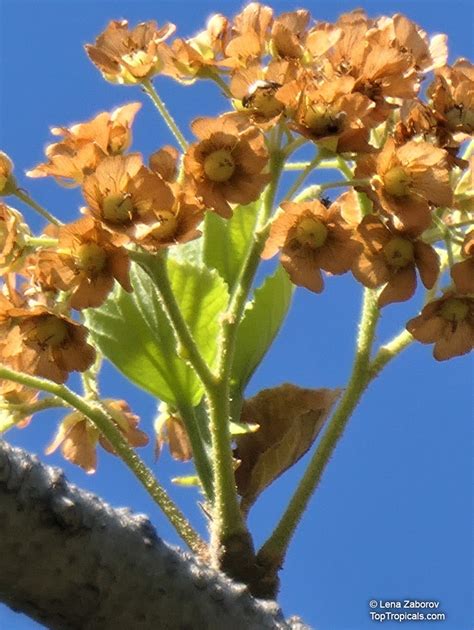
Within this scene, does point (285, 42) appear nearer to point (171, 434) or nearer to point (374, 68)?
point (374, 68)

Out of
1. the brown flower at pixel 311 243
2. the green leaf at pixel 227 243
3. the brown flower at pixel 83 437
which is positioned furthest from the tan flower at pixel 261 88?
the brown flower at pixel 83 437

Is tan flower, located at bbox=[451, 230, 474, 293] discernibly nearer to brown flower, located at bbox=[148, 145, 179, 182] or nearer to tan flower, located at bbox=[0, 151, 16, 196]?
brown flower, located at bbox=[148, 145, 179, 182]

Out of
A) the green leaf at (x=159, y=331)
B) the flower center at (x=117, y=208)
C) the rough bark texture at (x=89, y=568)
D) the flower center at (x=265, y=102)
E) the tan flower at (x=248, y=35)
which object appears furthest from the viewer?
the green leaf at (x=159, y=331)

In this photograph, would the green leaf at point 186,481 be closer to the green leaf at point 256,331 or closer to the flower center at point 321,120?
the green leaf at point 256,331

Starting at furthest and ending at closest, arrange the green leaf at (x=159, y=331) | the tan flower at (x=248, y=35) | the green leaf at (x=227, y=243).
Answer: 1. the green leaf at (x=227, y=243)
2. the green leaf at (x=159, y=331)
3. the tan flower at (x=248, y=35)

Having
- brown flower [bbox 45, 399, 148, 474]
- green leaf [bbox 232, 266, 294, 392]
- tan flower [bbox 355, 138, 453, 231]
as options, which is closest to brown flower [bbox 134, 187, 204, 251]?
tan flower [bbox 355, 138, 453, 231]

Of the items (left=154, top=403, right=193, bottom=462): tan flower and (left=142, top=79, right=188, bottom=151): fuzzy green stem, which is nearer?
(left=142, top=79, right=188, bottom=151): fuzzy green stem
